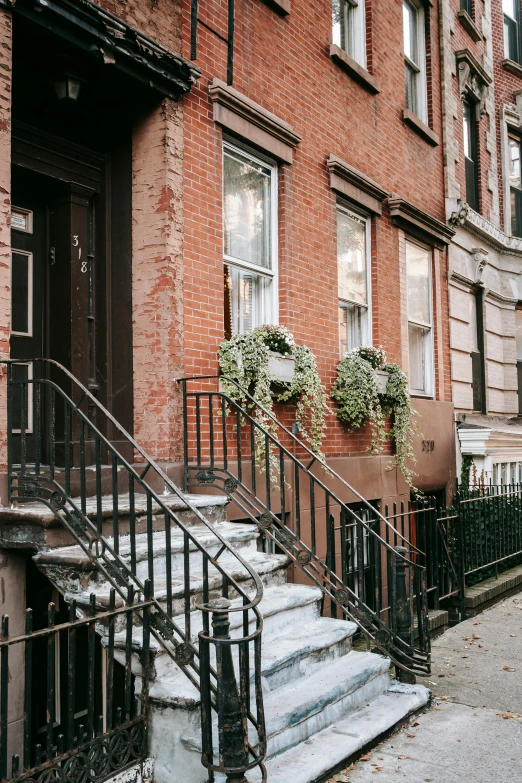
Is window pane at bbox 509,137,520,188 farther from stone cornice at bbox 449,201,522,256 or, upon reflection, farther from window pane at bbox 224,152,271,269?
window pane at bbox 224,152,271,269

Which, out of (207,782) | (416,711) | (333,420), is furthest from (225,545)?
(333,420)

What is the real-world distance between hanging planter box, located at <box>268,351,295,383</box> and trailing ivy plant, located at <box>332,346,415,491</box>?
124 cm

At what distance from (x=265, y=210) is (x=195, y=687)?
515cm

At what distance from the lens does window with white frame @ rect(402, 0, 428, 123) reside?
11.5 m

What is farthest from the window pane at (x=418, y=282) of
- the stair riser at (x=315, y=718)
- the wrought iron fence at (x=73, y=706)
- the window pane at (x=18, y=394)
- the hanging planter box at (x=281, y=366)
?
the wrought iron fence at (x=73, y=706)

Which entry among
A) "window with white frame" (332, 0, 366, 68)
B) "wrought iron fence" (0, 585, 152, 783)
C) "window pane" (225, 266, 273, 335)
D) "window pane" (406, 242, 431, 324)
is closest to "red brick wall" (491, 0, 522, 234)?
"window pane" (406, 242, 431, 324)

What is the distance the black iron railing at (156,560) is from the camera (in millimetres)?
3717

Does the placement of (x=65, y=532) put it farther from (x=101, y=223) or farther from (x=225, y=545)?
(x=101, y=223)

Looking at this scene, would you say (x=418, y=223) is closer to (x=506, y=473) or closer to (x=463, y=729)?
(x=506, y=473)

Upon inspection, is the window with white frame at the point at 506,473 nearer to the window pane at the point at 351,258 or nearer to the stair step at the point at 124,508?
the window pane at the point at 351,258

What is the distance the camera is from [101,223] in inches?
256

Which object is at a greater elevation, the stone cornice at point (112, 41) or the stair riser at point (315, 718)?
the stone cornice at point (112, 41)

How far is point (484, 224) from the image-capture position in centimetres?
1319

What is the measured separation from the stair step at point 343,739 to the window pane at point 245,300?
138 inches
